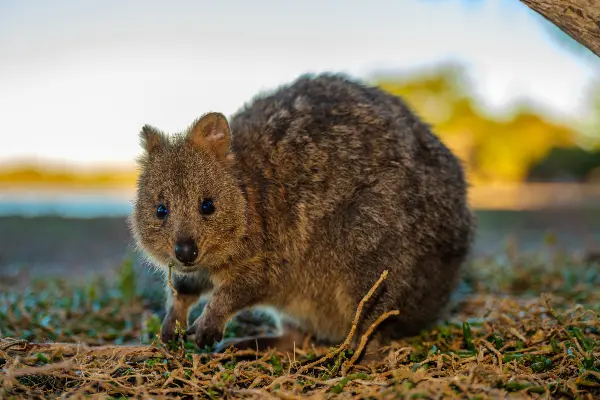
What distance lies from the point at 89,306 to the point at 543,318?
4.56 meters

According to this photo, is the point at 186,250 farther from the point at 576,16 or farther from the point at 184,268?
the point at 576,16

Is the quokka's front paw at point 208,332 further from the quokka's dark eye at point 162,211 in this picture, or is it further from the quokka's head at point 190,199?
the quokka's dark eye at point 162,211

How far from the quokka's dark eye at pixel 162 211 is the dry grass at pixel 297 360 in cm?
93

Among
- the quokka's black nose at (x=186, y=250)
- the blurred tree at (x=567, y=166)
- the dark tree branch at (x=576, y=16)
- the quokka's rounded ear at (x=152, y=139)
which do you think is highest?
the dark tree branch at (x=576, y=16)

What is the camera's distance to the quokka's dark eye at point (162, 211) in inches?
172

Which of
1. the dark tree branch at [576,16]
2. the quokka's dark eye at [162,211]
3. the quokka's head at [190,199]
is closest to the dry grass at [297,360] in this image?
the quokka's head at [190,199]

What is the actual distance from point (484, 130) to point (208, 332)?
3158cm

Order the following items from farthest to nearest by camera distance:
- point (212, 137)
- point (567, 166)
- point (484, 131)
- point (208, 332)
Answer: point (484, 131) → point (567, 166) → point (212, 137) → point (208, 332)

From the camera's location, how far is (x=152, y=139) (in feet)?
15.4

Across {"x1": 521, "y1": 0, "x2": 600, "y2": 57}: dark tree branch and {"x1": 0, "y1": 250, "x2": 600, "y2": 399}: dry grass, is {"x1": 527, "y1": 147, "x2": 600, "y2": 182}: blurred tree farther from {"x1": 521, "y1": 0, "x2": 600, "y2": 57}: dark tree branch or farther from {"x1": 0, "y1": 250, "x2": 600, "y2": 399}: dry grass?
{"x1": 521, "y1": 0, "x2": 600, "y2": 57}: dark tree branch

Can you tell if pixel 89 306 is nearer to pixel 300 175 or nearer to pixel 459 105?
pixel 300 175

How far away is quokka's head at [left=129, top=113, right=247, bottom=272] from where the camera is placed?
4262mm

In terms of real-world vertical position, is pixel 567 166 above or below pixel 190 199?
below

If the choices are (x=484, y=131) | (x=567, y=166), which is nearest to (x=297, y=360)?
(x=567, y=166)
